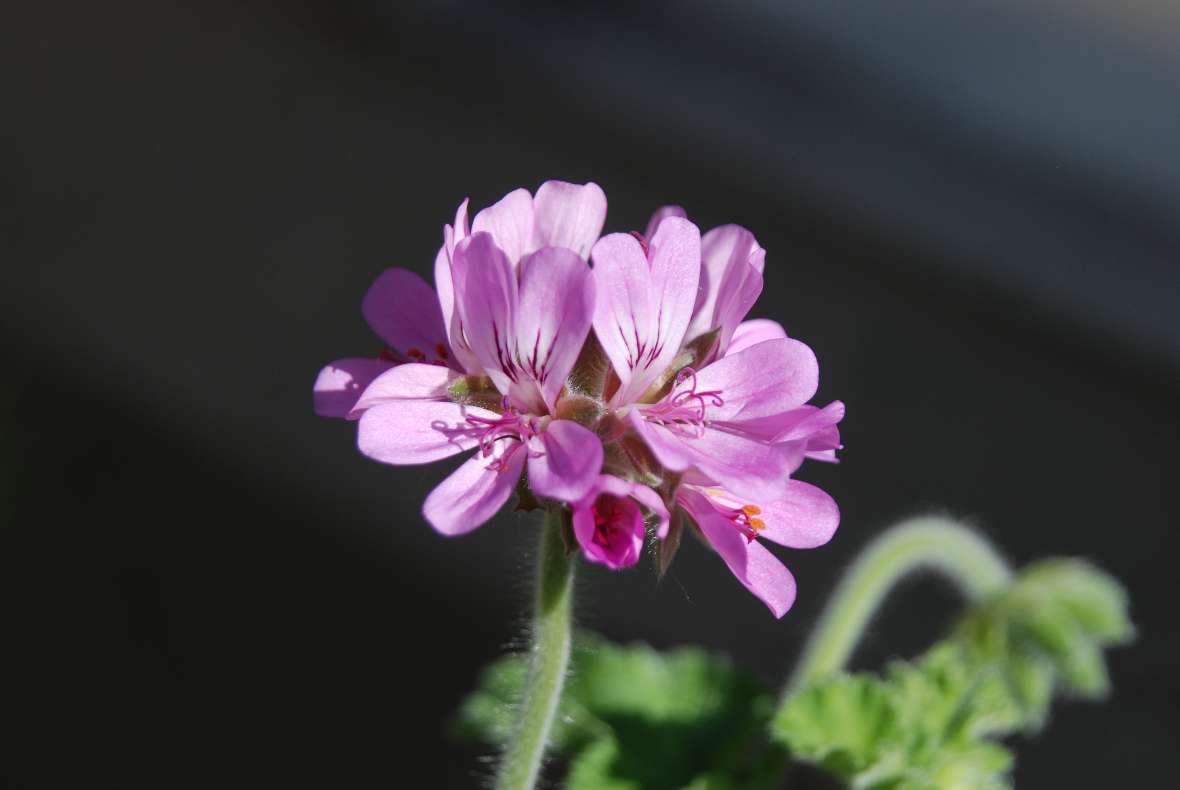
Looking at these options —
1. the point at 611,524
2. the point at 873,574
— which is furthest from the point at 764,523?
the point at 873,574

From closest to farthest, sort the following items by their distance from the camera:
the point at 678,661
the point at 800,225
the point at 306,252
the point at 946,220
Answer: the point at 678,661, the point at 946,220, the point at 800,225, the point at 306,252

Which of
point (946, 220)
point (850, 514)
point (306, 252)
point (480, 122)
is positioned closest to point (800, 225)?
point (946, 220)

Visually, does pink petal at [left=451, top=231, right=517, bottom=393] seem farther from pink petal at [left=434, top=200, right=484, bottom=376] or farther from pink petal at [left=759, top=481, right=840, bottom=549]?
pink petal at [left=759, top=481, right=840, bottom=549]

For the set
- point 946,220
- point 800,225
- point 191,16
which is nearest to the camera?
point 946,220

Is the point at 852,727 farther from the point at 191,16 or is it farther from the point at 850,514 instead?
the point at 191,16

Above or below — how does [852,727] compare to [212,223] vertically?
below

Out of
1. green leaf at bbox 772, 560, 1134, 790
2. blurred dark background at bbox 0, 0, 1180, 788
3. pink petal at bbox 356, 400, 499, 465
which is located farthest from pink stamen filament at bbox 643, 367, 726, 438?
blurred dark background at bbox 0, 0, 1180, 788

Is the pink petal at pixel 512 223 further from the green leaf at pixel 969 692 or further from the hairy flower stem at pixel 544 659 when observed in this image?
the green leaf at pixel 969 692
